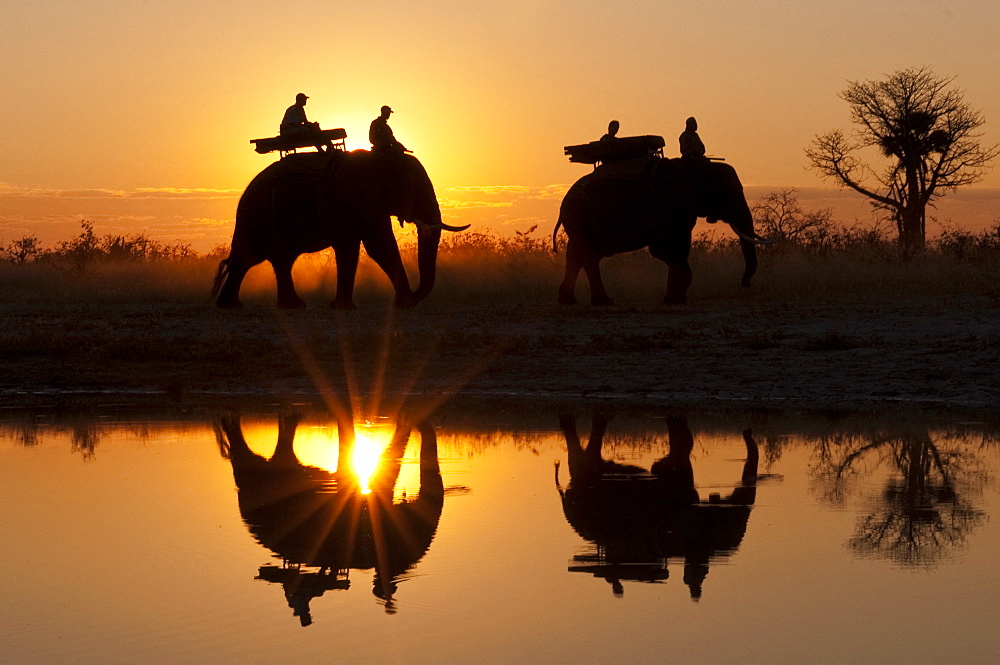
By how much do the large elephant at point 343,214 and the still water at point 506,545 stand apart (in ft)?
31.3

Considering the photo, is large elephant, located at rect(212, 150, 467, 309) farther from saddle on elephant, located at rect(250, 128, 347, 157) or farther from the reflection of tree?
the reflection of tree

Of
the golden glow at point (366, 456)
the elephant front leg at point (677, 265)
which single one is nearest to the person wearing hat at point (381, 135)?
the elephant front leg at point (677, 265)

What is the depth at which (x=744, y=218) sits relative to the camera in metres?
21.6

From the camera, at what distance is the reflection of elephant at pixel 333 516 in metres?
6.24

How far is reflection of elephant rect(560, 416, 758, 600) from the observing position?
638cm

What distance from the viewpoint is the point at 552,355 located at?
15492 mm

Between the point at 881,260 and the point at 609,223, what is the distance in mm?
6157

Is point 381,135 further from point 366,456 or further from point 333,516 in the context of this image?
point 333,516

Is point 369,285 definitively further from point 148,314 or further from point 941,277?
point 941,277

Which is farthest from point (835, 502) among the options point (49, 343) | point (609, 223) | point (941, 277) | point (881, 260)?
point (881, 260)

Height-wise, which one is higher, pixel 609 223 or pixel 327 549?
pixel 609 223

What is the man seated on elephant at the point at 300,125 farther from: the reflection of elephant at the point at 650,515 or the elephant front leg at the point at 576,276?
the reflection of elephant at the point at 650,515

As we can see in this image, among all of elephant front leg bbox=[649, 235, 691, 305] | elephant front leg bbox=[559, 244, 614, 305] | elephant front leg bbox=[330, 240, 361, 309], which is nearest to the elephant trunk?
elephant front leg bbox=[330, 240, 361, 309]

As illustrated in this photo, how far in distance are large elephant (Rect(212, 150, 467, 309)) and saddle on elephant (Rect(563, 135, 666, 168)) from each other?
2.25 meters
